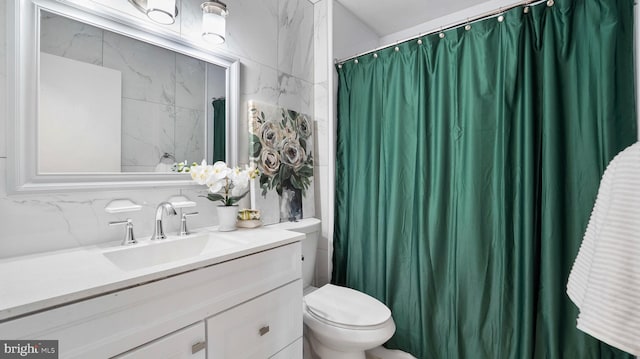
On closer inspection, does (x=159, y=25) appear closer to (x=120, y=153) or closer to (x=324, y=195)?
(x=120, y=153)

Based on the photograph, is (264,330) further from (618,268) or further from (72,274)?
(618,268)

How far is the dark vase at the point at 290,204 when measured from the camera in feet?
5.92

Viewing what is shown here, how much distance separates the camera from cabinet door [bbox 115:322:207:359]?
77 cm

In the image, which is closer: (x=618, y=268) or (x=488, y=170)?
(x=618, y=268)

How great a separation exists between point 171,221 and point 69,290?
664 mm

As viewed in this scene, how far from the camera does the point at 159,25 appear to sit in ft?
4.16

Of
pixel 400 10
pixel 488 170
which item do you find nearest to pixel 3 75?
pixel 488 170

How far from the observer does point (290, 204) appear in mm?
1844

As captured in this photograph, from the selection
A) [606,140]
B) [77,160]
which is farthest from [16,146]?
[606,140]

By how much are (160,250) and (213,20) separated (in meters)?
1.12

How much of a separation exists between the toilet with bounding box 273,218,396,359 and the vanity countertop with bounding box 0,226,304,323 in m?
0.54

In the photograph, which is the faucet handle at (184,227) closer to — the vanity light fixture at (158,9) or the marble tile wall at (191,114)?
the marble tile wall at (191,114)

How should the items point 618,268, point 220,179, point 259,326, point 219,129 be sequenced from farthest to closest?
1. point 219,129
2. point 220,179
3. point 259,326
4. point 618,268

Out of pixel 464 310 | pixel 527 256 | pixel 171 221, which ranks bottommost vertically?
pixel 464 310
